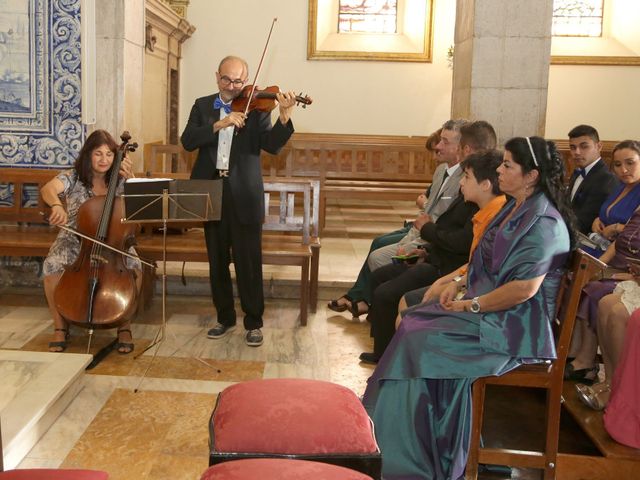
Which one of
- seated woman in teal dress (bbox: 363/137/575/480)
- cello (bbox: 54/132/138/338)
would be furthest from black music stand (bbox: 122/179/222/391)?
seated woman in teal dress (bbox: 363/137/575/480)

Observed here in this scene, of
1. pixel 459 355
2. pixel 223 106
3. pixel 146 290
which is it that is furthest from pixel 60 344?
pixel 459 355

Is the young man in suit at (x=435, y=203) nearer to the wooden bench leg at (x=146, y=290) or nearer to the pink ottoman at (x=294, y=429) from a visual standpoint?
the wooden bench leg at (x=146, y=290)

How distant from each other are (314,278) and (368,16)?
707cm

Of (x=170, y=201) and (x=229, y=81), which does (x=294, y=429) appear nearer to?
(x=170, y=201)

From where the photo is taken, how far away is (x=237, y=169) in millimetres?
4371

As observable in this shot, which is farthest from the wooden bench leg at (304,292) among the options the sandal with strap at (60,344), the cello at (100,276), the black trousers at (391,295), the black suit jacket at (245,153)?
the sandal with strap at (60,344)

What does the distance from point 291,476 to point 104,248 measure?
8.48ft

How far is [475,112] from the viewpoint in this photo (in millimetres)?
5684

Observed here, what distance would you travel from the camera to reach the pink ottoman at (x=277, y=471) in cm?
180

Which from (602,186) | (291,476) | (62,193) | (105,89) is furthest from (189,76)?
(291,476)

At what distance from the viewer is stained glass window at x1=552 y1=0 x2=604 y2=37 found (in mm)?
11391

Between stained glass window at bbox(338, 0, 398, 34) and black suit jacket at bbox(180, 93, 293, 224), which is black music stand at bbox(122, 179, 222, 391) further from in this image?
stained glass window at bbox(338, 0, 398, 34)

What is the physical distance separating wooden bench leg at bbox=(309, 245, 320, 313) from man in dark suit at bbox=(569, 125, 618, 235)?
161 cm

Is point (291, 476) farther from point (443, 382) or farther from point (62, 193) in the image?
point (62, 193)
